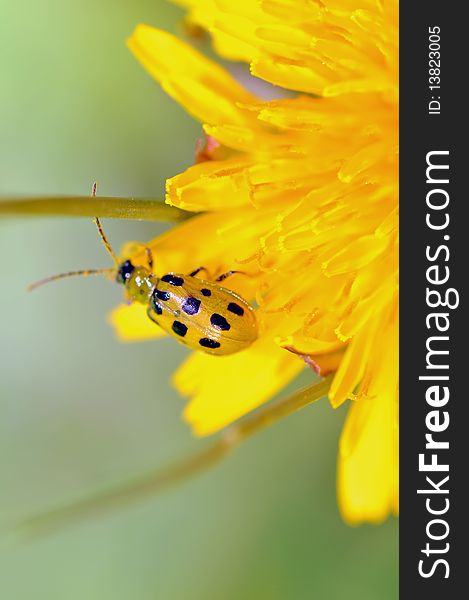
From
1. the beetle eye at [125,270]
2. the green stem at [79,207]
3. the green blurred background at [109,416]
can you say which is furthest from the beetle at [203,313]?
the green blurred background at [109,416]

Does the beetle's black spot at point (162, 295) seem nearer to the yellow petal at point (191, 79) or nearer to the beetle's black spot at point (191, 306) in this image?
the beetle's black spot at point (191, 306)

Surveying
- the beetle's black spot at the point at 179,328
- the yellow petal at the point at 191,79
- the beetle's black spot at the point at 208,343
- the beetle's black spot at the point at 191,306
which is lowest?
the beetle's black spot at the point at 208,343

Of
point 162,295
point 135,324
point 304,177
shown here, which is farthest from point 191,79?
point 135,324

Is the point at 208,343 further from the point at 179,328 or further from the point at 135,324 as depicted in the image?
the point at 135,324

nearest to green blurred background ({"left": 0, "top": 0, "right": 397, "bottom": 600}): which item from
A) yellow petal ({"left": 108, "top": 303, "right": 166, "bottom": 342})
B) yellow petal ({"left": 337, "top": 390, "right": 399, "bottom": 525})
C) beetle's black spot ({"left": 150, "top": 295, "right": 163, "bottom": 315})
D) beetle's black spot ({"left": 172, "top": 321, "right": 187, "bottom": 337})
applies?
yellow petal ({"left": 337, "top": 390, "right": 399, "bottom": 525})

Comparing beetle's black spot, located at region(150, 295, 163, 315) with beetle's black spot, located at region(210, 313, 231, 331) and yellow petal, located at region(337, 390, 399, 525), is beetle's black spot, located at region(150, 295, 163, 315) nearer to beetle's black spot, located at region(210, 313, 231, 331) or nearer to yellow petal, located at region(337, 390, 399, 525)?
beetle's black spot, located at region(210, 313, 231, 331)

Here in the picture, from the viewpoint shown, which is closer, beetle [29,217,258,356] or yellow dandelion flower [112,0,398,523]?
yellow dandelion flower [112,0,398,523]
